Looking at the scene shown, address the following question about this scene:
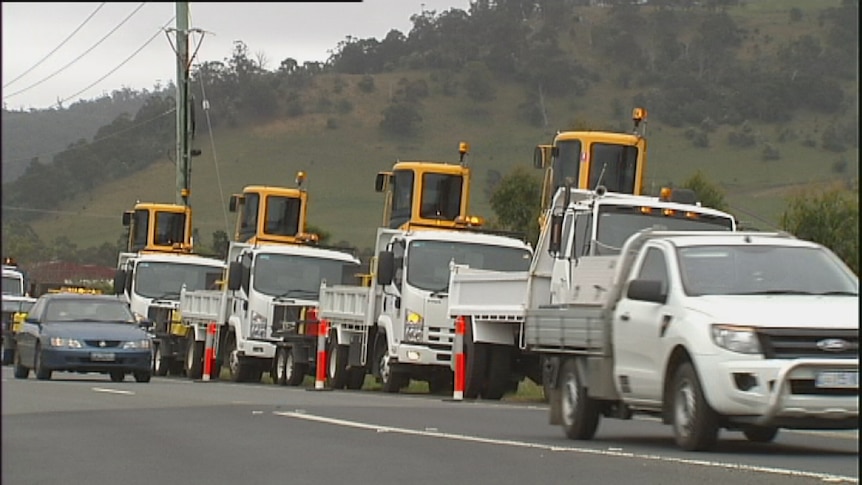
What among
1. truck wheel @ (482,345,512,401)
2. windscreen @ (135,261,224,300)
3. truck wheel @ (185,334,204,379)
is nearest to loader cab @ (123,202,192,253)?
windscreen @ (135,261,224,300)

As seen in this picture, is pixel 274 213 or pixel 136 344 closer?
pixel 136 344

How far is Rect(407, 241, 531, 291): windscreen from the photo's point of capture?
28.3m

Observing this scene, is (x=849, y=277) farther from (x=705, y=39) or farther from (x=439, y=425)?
(x=705, y=39)

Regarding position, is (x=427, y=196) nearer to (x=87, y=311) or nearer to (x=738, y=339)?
(x=87, y=311)

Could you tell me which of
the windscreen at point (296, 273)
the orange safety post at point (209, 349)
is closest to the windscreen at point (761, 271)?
the windscreen at point (296, 273)

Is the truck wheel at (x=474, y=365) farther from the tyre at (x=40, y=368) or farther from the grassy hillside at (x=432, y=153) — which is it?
the grassy hillside at (x=432, y=153)

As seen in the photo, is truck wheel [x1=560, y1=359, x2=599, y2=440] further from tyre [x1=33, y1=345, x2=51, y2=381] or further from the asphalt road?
tyre [x1=33, y1=345, x2=51, y2=381]

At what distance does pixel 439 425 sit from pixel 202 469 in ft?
17.7

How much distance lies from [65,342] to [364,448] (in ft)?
49.3

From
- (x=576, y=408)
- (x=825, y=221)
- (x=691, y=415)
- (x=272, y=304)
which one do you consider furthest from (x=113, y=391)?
(x=825, y=221)

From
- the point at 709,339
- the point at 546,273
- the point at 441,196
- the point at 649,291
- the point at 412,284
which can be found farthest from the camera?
the point at 441,196

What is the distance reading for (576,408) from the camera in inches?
635

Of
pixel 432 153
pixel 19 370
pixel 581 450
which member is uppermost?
pixel 432 153

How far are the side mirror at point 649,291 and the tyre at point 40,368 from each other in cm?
1635
